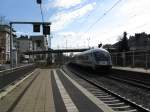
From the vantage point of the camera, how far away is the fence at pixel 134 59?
4000cm

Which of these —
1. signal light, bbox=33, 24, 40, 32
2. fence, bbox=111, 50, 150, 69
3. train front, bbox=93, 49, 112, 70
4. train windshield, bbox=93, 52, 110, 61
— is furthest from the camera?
train windshield, bbox=93, 52, 110, 61

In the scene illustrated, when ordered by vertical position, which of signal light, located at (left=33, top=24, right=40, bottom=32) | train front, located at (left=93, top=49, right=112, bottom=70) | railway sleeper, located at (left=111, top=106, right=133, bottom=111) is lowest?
railway sleeper, located at (left=111, top=106, right=133, bottom=111)

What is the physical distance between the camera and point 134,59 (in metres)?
45.2

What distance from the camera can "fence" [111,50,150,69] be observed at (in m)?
40.0

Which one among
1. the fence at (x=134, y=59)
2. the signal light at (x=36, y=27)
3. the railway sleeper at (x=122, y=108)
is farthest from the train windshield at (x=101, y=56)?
the railway sleeper at (x=122, y=108)

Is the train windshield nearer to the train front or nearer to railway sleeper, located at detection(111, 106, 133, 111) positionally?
the train front

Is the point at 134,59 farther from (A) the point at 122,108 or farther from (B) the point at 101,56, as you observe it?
(A) the point at 122,108

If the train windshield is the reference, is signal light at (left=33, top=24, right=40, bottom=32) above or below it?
above

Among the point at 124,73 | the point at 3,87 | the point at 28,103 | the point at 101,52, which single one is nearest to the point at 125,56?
the point at 101,52

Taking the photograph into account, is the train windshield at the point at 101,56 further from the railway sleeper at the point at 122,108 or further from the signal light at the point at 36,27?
the railway sleeper at the point at 122,108

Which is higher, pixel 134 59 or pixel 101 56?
pixel 101 56

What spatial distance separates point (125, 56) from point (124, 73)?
1402 centimetres

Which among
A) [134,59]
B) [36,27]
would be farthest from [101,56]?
[36,27]

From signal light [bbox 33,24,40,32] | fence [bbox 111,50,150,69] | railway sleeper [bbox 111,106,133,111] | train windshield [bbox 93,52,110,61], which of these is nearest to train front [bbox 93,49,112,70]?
train windshield [bbox 93,52,110,61]
